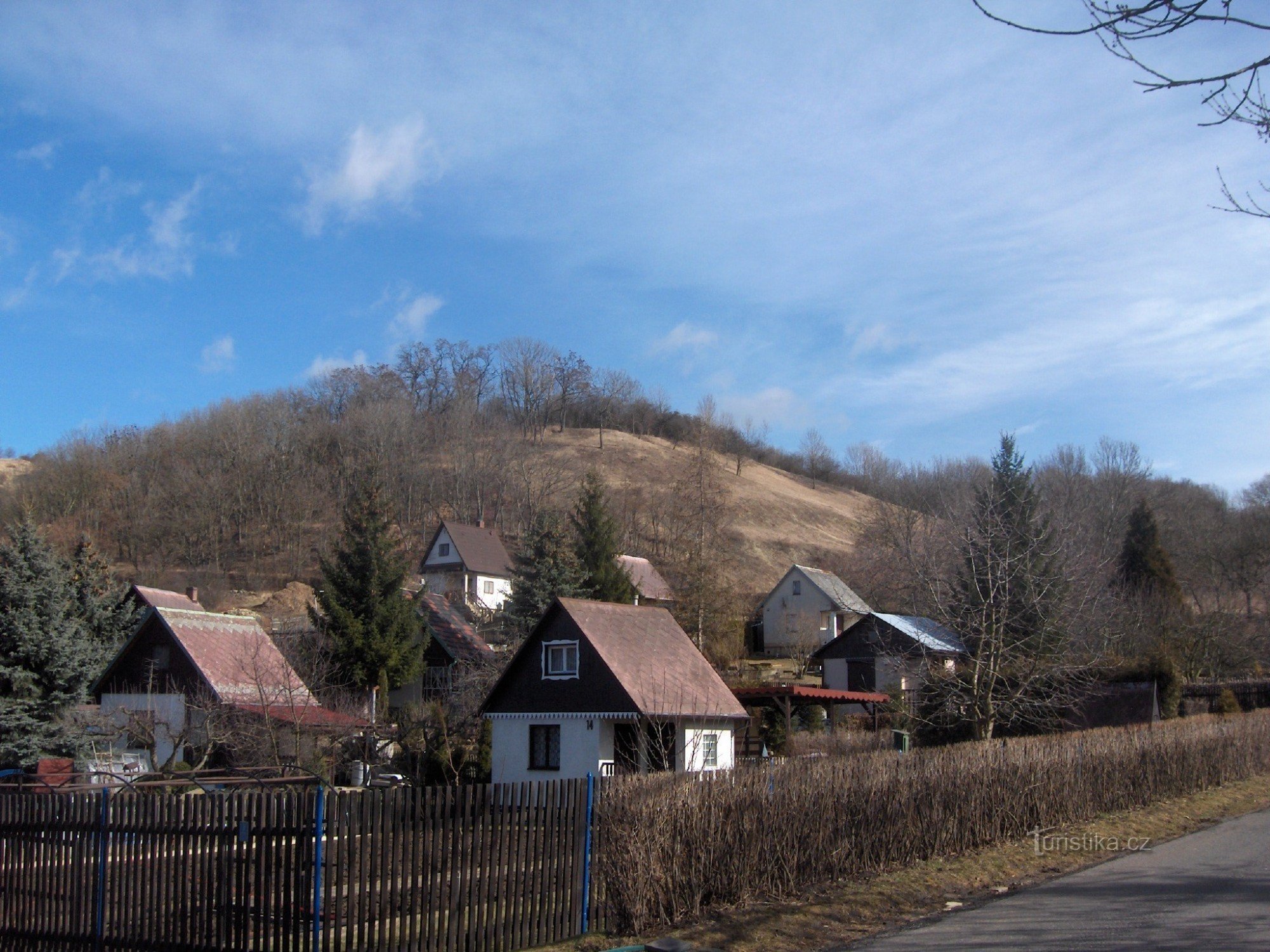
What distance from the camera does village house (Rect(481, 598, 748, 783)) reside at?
2727 cm

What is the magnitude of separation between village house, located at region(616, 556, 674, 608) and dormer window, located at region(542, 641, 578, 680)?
3771cm

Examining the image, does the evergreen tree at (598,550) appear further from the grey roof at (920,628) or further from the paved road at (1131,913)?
the paved road at (1131,913)

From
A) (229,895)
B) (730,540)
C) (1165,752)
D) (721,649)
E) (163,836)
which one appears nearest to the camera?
(229,895)

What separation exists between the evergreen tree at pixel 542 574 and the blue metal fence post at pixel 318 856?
34318mm

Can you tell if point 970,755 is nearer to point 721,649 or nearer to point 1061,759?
point 1061,759

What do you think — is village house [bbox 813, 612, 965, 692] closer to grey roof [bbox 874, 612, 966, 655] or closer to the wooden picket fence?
grey roof [bbox 874, 612, 966, 655]

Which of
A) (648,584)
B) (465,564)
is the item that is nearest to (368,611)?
(465,564)

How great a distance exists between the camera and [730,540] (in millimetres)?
87875

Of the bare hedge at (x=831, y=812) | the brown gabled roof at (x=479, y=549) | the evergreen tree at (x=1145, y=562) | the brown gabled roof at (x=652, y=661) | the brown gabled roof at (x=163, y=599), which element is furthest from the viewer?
the brown gabled roof at (x=479, y=549)

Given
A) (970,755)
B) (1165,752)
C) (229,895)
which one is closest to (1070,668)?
(1165,752)

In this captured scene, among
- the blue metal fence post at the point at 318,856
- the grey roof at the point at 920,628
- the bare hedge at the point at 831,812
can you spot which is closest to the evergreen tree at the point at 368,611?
the grey roof at the point at 920,628

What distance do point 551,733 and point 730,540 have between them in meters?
60.3

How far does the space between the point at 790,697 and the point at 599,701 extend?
8075 mm

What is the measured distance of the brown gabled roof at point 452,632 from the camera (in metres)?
Answer: 45.9
